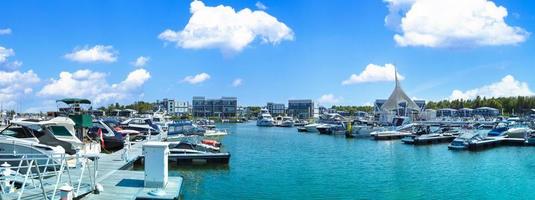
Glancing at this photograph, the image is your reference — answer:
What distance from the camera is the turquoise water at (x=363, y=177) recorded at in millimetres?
26172

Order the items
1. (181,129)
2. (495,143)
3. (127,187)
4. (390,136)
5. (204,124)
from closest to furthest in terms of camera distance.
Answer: (127,187) < (495,143) < (181,129) < (390,136) < (204,124)

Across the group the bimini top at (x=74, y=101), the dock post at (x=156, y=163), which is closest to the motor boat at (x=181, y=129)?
the bimini top at (x=74, y=101)

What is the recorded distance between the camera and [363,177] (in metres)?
32.5

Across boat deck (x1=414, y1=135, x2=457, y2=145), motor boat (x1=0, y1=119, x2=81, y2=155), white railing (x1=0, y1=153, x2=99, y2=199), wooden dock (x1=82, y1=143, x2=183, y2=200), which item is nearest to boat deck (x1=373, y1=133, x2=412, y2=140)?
boat deck (x1=414, y1=135, x2=457, y2=145)

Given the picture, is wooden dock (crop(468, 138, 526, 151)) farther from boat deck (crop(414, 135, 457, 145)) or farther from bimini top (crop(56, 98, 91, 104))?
bimini top (crop(56, 98, 91, 104))

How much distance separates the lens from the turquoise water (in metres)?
26.2

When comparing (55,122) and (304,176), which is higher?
(55,122)

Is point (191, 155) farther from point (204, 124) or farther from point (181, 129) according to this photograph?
point (204, 124)

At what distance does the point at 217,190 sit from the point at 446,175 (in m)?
16.9

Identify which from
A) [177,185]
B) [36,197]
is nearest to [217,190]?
[177,185]

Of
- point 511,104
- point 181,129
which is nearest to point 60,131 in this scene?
point 181,129

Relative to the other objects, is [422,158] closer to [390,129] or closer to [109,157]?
[109,157]

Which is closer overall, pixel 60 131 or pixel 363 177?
pixel 363 177

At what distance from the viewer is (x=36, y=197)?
15.7m
